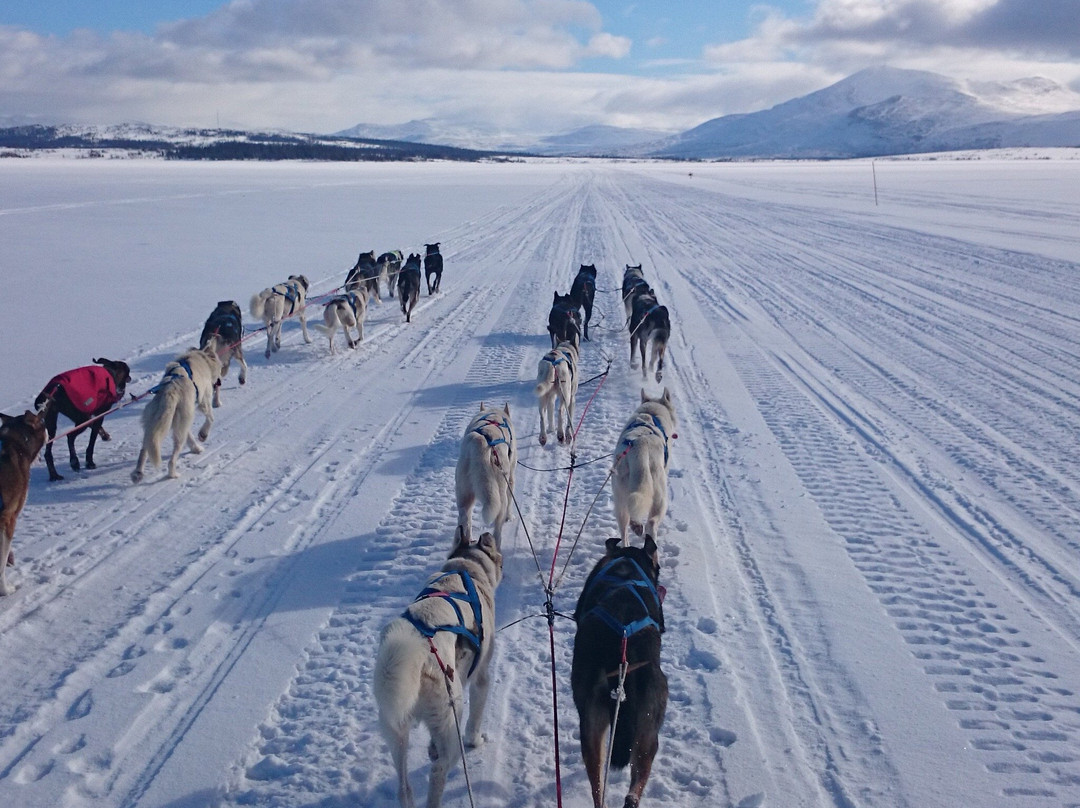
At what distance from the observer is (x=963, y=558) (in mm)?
4844

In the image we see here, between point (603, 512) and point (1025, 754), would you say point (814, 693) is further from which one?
point (603, 512)

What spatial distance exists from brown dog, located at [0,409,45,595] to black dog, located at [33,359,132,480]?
103 cm

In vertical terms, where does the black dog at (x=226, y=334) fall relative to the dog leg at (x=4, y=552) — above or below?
above

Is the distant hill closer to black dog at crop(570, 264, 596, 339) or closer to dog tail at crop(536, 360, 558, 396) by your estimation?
black dog at crop(570, 264, 596, 339)

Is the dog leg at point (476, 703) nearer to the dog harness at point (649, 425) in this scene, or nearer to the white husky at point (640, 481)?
the white husky at point (640, 481)

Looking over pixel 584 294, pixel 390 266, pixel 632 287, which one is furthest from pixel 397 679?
pixel 390 266

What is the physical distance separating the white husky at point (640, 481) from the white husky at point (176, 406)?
3.81 metres

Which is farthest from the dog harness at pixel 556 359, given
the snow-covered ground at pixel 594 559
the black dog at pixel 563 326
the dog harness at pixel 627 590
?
the dog harness at pixel 627 590

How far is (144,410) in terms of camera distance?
19.8ft

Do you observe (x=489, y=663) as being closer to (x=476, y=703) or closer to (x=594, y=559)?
(x=476, y=703)

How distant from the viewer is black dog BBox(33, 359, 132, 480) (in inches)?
241

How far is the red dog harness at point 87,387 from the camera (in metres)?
6.19

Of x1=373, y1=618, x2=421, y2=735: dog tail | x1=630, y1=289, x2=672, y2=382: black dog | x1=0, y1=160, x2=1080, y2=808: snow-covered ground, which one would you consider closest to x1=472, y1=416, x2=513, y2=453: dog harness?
x1=0, y1=160, x2=1080, y2=808: snow-covered ground

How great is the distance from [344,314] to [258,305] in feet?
3.98
